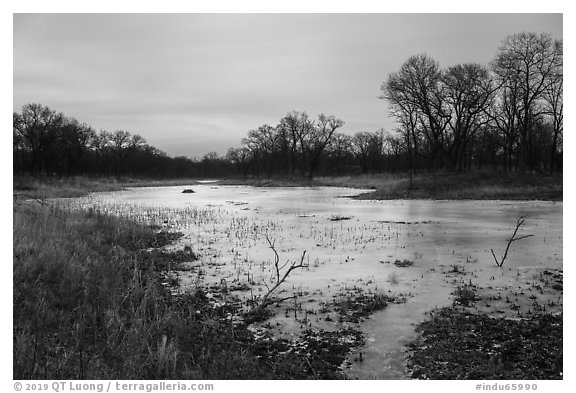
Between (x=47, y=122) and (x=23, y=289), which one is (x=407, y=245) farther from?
(x=47, y=122)

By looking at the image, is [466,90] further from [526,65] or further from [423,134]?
[423,134]

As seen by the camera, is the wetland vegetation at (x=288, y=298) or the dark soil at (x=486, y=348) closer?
the dark soil at (x=486, y=348)

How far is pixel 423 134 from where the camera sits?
5912 centimetres

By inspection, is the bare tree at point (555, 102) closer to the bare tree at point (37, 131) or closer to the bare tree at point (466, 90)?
the bare tree at point (466, 90)

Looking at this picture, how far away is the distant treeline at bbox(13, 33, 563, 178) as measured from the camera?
34688 mm

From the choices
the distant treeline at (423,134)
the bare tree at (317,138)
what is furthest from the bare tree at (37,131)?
the bare tree at (317,138)

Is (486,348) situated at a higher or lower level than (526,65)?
lower

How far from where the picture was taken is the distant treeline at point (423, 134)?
114 feet

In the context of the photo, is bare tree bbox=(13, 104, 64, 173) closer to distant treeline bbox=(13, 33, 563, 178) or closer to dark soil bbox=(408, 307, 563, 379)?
distant treeline bbox=(13, 33, 563, 178)

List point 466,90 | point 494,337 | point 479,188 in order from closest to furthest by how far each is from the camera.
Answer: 1. point 494,337
2. point 479,188
3. point 466,90

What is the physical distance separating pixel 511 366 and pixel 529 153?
4443 centimetres
